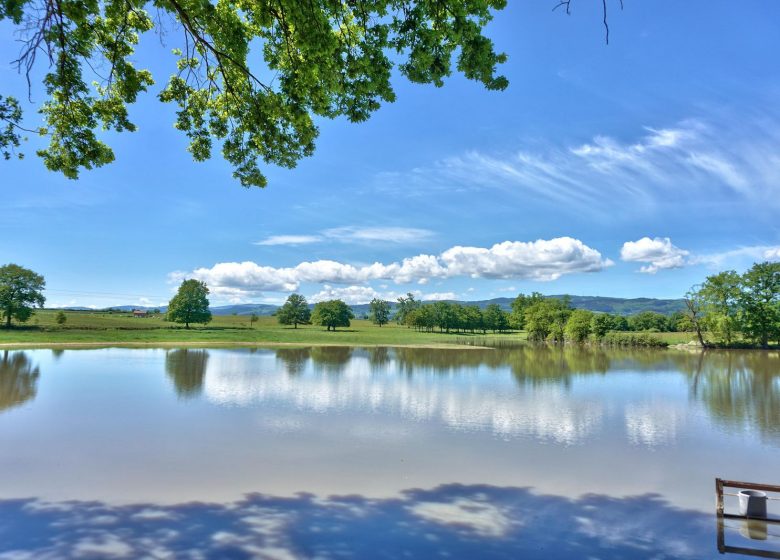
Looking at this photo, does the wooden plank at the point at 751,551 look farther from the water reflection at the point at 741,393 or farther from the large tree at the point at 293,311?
the large tree at the point at 293,311

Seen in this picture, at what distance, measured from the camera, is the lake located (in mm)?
7531

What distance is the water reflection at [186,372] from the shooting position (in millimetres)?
23016

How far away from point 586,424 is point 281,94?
15494 mm

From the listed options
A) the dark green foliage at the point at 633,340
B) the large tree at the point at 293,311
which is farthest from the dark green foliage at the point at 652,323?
the large tree at the point at 293,311

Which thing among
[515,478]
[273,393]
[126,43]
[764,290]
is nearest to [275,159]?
[126,43]

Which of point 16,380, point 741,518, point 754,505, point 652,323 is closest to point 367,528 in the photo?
point 741,518

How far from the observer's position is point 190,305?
81125 millimetres

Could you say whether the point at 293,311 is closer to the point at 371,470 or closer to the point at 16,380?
the point at 16,380

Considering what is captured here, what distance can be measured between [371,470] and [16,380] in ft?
81.1

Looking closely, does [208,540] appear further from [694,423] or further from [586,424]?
[694,423]

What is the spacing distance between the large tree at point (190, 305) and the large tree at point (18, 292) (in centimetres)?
1965

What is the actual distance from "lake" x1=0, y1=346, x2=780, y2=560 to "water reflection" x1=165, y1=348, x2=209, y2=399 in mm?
367

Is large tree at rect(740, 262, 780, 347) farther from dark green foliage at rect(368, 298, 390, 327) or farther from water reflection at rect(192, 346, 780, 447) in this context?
dark green foliage at rect(368, 298, 390, 327)

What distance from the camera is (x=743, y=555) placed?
23.8ft
